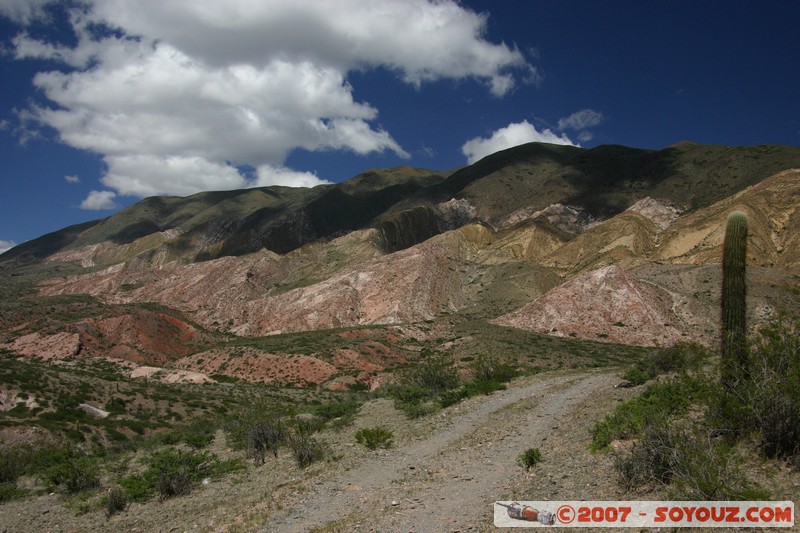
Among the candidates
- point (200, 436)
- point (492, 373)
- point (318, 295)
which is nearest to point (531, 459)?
point (492, 373)

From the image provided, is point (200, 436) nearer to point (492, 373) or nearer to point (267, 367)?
point (492, 373)

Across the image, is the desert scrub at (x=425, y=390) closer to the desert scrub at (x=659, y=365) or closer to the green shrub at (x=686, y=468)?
the desert scrub at (x=659, y=365)

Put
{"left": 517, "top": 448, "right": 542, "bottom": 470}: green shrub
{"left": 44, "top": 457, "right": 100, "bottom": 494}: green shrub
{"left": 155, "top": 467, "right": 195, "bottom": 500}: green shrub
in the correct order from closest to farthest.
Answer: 1. {"left": 517, "top": 448, "right": 542, "bottom": 470}: green shrub
2. {"left": 155, "top": 467, "right": 195, "bottom": 500}: green shrub
3. {"left": 44, "top": 457, "right": 100, "bottom": 494}: green shrub

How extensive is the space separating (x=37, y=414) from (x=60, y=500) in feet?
52.2

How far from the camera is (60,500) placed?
13.9 m

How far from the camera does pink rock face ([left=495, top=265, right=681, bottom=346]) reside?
5228 cm

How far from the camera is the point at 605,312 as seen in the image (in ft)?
182

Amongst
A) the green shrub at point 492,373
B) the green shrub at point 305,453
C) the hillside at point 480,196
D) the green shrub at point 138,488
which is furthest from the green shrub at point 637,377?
the hillside at point 480,196

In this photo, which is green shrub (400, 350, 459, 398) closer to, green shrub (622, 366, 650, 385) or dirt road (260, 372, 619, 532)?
dirt road (260, 372, 619, 532)

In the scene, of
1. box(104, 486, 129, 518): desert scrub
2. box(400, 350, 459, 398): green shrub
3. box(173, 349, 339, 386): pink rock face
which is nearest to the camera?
box(104, 486, 129, 518): desert scrub

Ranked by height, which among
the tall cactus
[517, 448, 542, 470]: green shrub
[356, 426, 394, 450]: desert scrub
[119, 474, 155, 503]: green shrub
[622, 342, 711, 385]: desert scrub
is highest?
the tall cactus

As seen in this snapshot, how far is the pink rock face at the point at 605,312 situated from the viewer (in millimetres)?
52281

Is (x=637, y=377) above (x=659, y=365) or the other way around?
the other way around

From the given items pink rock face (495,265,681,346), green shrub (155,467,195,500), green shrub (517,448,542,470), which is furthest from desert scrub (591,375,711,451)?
pink rock face (495,265,681,346)
